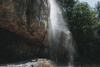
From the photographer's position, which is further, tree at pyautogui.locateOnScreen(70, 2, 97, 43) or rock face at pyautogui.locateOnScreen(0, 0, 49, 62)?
tree at pyautogui.locateOnScreen(70, 2, 97, 43)

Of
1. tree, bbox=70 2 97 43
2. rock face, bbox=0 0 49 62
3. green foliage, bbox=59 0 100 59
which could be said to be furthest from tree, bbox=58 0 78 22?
rock face, bbox=0 0 49 62

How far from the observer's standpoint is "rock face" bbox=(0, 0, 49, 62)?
6.90 meters

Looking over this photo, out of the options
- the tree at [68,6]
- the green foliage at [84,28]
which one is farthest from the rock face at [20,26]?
the tree at [68,6]

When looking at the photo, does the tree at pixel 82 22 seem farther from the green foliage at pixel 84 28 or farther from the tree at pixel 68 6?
the tree at pixel 68 6

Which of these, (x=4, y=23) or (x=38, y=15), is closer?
(x=4, y=23)

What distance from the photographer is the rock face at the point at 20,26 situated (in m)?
6.90

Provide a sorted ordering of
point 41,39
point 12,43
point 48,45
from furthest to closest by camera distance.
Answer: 1. point 48,45
2. point 41,39
3. point 12,43

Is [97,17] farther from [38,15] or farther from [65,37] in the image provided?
[38,15]

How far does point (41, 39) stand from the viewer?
1056 cm

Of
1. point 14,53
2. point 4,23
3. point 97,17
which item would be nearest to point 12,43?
point 14,53

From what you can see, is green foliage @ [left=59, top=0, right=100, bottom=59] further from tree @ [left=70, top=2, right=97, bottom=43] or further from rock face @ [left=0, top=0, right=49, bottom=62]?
rock face @ [left=0, top=0, right=49, bottom=62]

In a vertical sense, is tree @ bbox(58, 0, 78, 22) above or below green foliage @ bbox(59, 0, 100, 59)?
above

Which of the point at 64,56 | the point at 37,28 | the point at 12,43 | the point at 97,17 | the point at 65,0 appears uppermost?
the point at 65,0

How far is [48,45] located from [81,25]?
29.6 feet
